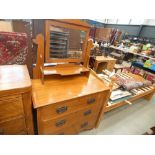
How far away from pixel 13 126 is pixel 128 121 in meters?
1.62

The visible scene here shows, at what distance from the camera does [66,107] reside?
922 mm

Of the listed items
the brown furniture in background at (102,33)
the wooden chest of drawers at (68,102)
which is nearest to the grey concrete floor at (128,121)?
the wooden chest of drawers at (68,102)

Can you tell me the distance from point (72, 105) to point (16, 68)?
0.57 metres

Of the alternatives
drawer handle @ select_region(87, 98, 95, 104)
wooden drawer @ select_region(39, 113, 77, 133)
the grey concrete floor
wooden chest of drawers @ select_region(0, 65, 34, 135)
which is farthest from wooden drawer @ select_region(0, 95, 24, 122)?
the grey concrete floor

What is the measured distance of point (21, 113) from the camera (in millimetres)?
732

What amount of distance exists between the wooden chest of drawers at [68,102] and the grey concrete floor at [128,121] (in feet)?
1.12

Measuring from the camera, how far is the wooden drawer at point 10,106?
630mm

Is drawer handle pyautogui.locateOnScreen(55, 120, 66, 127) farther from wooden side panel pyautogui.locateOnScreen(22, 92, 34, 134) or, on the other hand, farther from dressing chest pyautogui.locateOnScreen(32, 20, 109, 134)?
wooden side panel pyautogui.locateOnScreen(22, 92, 34, 134)

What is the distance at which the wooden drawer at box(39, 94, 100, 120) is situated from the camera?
0.83m

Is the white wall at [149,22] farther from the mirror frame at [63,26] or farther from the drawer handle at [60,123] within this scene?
the drawer handle at [60,123]

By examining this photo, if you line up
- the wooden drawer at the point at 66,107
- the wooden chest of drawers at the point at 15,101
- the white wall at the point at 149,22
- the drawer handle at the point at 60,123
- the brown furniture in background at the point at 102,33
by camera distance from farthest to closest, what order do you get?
1. the white wall at the point at 149,22
2. the brown furniture in background at the point at 102,33
3. the drawer handle at the point at 60,123
4. the wooden drawer at the point at 66,107
5. the wooden chest of drawers at the point at 15,101
